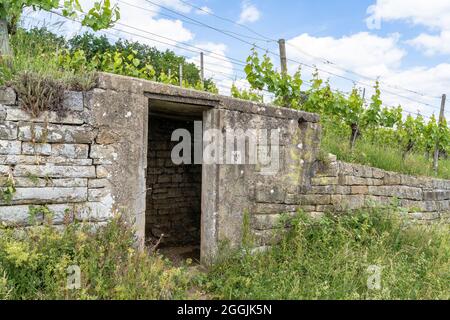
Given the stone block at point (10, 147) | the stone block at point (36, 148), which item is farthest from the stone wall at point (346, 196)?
the stone block at point (10, 147)

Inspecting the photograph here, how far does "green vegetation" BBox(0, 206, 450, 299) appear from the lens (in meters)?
3.09

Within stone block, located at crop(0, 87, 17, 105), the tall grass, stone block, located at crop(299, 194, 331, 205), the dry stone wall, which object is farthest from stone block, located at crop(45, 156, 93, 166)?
stone block, located at crop(299, 194, 331, 205)

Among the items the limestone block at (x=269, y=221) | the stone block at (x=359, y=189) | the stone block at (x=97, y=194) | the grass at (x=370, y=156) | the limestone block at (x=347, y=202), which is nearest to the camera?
the stone block at (x=97, y=194)

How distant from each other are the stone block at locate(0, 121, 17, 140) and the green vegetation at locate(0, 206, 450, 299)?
704 millimetres

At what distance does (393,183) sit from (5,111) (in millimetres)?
6137

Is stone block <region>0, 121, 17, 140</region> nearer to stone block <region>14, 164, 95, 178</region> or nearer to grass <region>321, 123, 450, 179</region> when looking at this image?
stone block <region>14, 164, 95, 178</region>

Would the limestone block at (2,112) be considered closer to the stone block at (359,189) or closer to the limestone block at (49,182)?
the limestone block at (49,182)

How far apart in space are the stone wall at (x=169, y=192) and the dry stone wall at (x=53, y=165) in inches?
125

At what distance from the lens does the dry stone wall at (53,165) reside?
333cm

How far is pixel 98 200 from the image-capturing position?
12.1 feet

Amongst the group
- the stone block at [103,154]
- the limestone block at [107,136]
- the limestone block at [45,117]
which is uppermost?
the limestone block at [45,117]

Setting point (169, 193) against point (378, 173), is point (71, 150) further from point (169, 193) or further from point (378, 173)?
point (378, 173)
